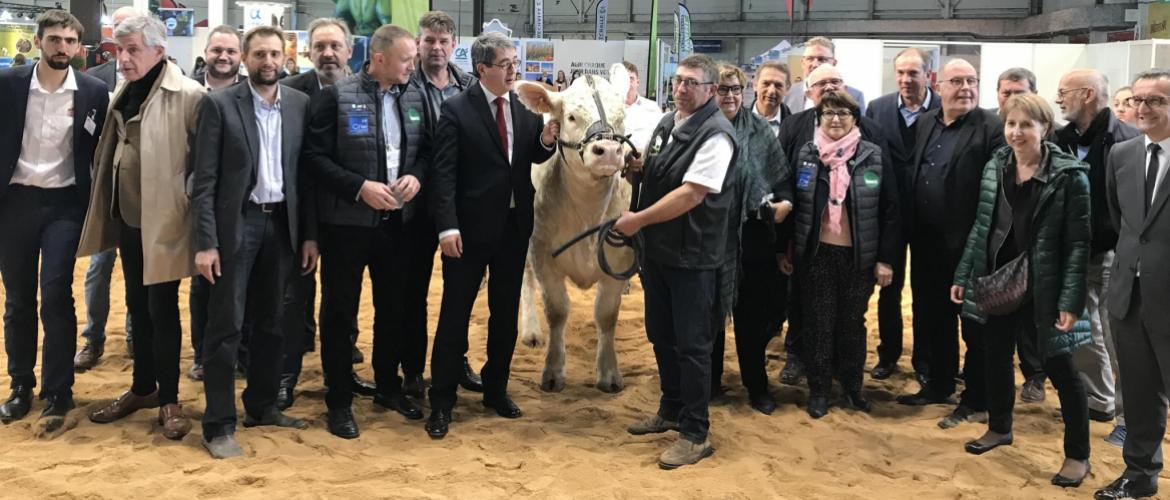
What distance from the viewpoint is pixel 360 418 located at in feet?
16.1

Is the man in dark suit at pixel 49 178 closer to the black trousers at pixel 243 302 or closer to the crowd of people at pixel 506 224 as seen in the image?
the crowd of people at pixel 506 224

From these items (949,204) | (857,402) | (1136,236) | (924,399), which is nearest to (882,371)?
(924,399)

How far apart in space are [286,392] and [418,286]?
0.85 m

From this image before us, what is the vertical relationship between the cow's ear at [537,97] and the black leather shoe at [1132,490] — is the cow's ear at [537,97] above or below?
above

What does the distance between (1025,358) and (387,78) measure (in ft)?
12.3

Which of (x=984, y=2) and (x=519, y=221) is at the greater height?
(x=984, y=2)

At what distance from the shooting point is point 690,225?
4195 mm

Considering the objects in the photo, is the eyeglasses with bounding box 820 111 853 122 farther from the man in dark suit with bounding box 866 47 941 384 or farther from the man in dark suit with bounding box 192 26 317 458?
the man in dark suit with bounding box 192 26 317 458

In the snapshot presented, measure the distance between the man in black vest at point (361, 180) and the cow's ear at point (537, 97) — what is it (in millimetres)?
455

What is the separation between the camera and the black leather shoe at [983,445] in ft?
15.0

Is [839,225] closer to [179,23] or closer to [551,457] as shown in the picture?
[551,457]

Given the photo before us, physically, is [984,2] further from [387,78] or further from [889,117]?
[387,78]

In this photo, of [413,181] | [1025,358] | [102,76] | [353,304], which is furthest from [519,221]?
[102,76]

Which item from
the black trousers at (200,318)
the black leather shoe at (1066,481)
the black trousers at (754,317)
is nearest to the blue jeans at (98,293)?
the black trousers at (200,318)
